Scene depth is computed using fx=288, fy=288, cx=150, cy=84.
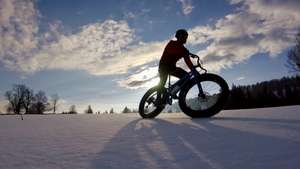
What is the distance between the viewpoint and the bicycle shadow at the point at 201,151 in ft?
8.06

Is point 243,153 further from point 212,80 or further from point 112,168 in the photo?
point 212,80

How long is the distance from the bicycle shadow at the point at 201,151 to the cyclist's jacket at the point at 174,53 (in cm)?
347

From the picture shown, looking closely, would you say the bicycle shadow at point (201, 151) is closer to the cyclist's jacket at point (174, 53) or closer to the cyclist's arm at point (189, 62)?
the cyclist's arm at point (189, 62)

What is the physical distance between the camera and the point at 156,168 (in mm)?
2383

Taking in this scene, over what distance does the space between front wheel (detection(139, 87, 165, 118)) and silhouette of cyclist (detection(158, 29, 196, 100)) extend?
1.75 ft

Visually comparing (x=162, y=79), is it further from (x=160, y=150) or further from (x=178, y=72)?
(x=160, y=150)

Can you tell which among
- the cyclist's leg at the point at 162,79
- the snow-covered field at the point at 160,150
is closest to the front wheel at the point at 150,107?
the cyclist's leg at the point at 162,79

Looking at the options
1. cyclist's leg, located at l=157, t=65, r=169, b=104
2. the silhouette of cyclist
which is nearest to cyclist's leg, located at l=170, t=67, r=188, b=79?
the silhouette of cyclist

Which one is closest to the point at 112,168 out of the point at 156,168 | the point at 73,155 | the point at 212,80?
the point at 156,168

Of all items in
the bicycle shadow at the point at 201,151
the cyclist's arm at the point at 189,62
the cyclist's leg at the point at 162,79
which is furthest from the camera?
the cyclist's leg at the point at 162,79

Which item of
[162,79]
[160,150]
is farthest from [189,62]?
[160,150]

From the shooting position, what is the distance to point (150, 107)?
805 cm

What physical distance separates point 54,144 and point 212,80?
15.2 ft

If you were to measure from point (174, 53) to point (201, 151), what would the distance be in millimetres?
4547
